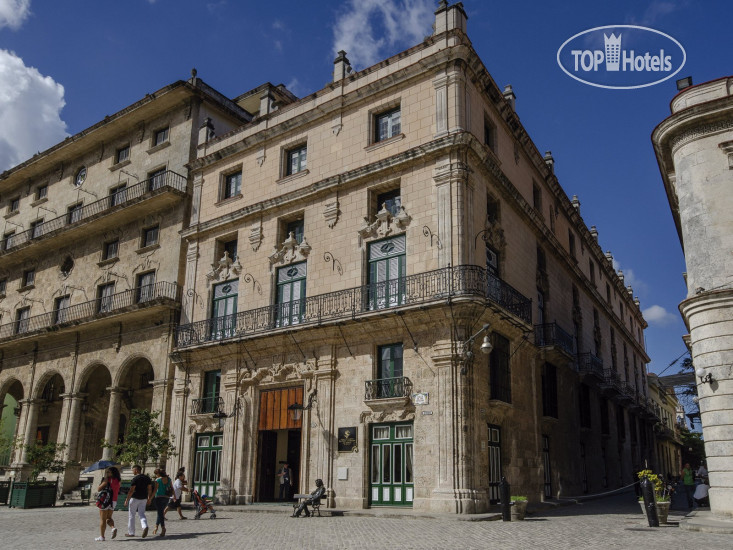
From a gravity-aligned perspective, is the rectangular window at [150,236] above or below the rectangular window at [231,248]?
above

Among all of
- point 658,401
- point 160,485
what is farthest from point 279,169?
point 658,401

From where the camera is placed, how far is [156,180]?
2983 centimetres

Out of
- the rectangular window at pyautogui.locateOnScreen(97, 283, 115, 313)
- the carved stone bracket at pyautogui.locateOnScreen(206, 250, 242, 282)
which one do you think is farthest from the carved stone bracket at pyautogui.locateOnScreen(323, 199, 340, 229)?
the rectangular window at pyautogui.locateOnScreen(97, 283, 115, 313)

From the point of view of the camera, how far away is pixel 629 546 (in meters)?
11.7

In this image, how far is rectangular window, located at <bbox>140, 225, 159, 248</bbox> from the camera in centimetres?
2919

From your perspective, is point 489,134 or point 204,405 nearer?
point 489,134

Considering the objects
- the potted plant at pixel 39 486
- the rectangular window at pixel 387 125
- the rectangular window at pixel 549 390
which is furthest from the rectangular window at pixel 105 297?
the rectangular window at pixel 549 390

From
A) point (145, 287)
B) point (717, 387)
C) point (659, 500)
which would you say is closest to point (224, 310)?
point (145, 287)

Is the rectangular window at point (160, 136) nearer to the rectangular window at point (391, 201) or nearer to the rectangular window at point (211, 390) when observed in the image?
the rectangular window at point (211, 390)

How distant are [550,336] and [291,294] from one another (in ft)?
33.9

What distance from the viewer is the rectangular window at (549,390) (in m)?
24.4

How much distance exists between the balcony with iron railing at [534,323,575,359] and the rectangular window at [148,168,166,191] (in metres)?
17.7

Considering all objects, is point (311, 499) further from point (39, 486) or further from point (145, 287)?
point (145, 287)

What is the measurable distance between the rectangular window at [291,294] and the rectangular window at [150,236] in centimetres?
824
